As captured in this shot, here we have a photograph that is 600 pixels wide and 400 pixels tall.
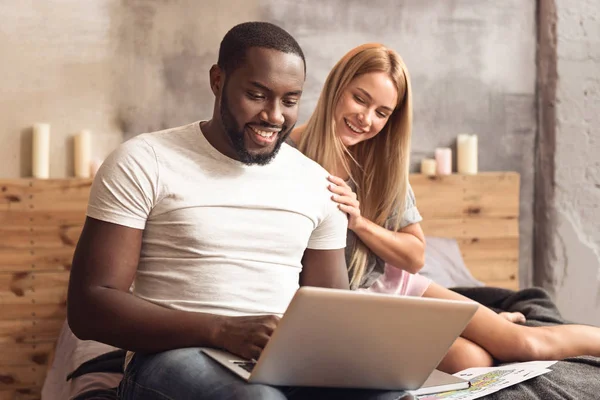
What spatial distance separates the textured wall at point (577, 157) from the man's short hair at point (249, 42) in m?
2.27

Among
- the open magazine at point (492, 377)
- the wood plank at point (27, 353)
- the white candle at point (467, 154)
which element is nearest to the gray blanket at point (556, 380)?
the open magazine at point (492, 377)

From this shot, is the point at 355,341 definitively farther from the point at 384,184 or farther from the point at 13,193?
the point at 13,193

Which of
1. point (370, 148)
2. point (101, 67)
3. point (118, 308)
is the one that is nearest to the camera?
point (118, 308)

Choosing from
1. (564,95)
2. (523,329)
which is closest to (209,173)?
(523,329)

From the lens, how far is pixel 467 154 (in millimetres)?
3543

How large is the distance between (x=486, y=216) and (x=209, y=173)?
2.16 metres

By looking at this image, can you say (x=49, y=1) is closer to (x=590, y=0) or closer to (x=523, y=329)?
(x=523, y=329)

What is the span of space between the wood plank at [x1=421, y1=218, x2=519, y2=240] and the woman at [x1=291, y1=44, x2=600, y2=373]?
3.57ft

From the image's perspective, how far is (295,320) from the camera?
1.24m

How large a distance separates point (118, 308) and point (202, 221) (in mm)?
233

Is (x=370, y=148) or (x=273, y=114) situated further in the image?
(x=370, y=148)

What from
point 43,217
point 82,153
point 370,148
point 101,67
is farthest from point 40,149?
point 370,148

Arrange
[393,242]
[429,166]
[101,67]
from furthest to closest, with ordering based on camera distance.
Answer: [429,166]
[101,67]
[393,242]

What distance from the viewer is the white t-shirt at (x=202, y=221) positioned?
1550 mm
